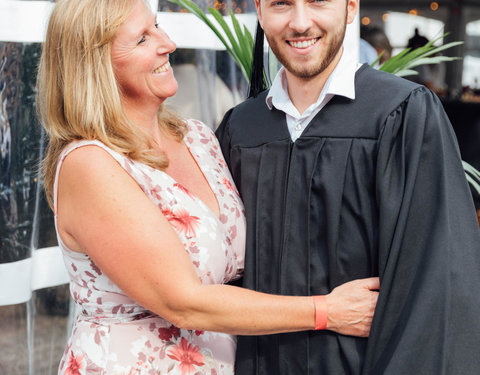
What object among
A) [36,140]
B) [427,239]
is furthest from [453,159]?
[36,140]

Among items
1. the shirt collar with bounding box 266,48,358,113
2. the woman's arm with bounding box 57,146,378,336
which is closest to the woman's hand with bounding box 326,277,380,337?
the woman's arm with bounding box 57,146,378,336

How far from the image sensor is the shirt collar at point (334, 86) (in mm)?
1577

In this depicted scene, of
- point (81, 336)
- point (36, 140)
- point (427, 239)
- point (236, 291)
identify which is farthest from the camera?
point (36, 140)

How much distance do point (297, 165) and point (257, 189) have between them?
0.15 metres

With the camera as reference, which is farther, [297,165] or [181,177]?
[181,177]

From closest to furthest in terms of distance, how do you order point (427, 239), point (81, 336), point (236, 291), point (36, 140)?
point (427, 239), point (236, 291), point (81, 336), point (36, 140)

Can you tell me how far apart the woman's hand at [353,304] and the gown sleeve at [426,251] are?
0.05 meters

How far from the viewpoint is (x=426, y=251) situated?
4.67 feet

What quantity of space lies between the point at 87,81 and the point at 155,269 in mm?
512

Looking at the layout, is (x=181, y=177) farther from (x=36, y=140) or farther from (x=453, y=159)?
(x=36, y=140)

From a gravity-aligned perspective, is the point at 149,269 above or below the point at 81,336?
above

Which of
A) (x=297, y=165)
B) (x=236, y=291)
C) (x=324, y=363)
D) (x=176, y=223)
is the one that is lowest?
(x=324, y=363)

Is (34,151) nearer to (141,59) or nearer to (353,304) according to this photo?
(141,59)

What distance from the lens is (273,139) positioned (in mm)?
1693
